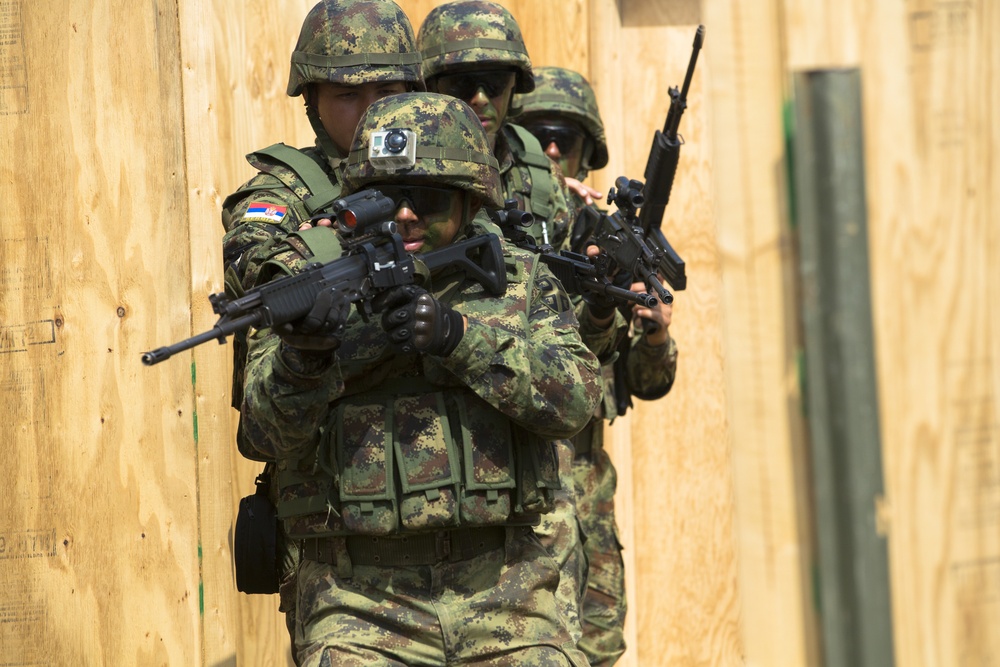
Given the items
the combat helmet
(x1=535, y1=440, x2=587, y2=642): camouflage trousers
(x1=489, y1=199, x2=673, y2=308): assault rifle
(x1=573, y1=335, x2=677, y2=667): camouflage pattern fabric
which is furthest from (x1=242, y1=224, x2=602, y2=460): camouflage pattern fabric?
(x1=573, y1=335, x2=677, y2=667): camouflage pattern fabric

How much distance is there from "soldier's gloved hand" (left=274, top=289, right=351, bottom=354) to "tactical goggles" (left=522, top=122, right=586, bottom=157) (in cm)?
293

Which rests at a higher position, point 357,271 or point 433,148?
point 433,148

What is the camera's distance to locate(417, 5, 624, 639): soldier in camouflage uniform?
4.80 metres

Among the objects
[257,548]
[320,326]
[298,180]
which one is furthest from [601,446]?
[320,326]

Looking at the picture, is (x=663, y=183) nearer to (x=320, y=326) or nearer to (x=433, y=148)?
(x=433, y=148)

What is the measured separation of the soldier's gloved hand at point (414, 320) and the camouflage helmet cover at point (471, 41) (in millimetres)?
2071

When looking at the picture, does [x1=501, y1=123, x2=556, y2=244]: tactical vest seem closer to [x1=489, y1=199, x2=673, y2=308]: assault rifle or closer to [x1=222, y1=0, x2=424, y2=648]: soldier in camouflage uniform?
[x1=489, y1=199, x2=673, y2=308]: assault rifle

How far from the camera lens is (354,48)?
410 cm

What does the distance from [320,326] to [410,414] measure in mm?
410

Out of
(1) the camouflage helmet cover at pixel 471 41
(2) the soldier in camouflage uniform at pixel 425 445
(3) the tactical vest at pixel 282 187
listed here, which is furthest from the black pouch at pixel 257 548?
(1) the camouflage helmet cover at pixel 471 41

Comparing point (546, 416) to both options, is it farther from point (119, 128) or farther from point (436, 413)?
point (119, 128)

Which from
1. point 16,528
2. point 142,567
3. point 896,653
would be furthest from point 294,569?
point 896,653

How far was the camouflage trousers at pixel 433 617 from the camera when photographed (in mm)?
3078

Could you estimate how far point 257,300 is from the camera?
2814 millimetres
